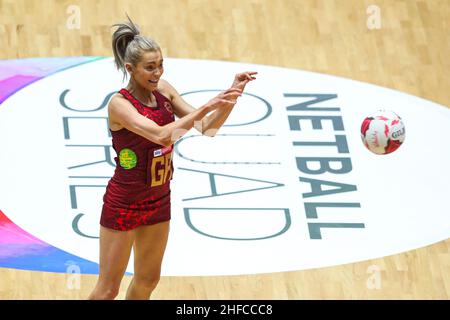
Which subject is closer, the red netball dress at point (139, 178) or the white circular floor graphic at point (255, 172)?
the red netball dress at point (139, 178)

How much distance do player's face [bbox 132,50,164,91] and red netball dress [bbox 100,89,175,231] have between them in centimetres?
12

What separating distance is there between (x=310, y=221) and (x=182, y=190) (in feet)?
3.32

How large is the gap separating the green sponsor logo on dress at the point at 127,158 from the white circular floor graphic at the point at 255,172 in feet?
5.35

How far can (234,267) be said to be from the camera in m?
7.96

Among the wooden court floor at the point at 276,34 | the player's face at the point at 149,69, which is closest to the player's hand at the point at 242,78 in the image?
the player's face at the point at 149,69

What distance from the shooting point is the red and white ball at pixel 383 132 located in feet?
24.1

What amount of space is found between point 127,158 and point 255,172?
2632 mm

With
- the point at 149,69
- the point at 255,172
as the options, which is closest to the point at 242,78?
the point at 149,69

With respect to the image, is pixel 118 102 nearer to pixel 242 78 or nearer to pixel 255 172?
pixel 242 78

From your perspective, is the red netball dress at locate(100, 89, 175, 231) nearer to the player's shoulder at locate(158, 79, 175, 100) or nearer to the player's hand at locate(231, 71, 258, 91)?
the player's shoulder at locate(158, 79, 175, 100)

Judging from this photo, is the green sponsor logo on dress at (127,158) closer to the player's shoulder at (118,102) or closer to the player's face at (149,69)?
the player's shoulder at (118,102)

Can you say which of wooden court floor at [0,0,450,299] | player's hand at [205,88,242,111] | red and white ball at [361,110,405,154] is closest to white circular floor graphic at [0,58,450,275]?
wooden court floor at [0,0,450,299]

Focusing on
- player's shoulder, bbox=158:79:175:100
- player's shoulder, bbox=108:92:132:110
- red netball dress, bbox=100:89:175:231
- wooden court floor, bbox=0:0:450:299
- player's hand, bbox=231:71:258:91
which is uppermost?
wooden court floor, bbox=0:0:450:299

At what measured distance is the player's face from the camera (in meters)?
6.32
